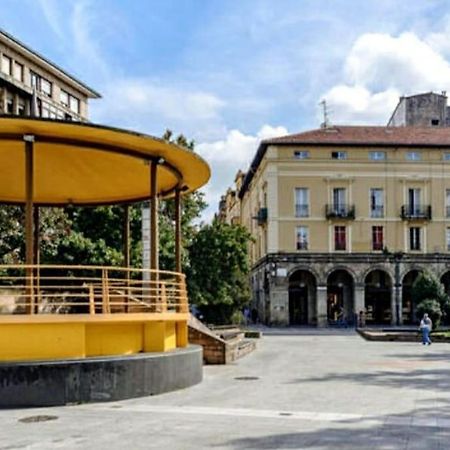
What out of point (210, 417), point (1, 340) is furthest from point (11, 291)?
point (210, 417)

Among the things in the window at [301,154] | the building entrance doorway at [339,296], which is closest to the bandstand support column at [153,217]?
the window at [301,154]

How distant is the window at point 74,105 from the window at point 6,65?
1029 centimetres

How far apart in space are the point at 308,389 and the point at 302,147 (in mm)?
41247

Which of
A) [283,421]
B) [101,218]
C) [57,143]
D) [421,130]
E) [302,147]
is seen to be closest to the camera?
[283,421]

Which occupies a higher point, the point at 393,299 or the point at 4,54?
the point at 4,54

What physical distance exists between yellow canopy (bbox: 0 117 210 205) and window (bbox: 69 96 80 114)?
4764cm

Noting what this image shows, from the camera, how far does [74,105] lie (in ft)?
223

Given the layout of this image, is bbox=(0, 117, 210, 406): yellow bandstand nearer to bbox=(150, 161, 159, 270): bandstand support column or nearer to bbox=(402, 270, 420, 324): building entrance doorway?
bbox=(150, 161, 159, 270): bandstand support column

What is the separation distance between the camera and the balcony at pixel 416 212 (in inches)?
2163

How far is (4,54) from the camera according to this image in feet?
185

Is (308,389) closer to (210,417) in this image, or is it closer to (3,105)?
(210,417)

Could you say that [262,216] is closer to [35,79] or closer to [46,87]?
[46,87]

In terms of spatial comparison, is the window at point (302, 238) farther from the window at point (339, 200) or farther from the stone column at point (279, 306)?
the stone column at point (279, 306)

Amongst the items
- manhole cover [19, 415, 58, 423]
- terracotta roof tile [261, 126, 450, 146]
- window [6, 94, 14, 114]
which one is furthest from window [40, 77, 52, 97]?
manhole cover [19, 415, 58, 423]
